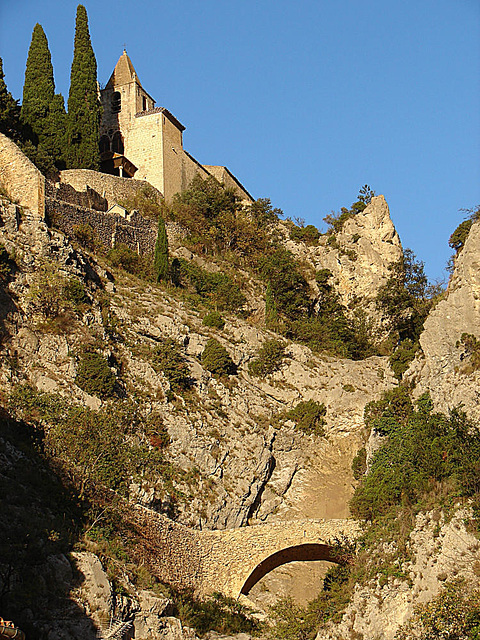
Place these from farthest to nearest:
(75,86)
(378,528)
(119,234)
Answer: (75,86) → (119,234) → (378,528)

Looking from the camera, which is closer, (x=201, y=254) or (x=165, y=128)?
(x=201, y=254)

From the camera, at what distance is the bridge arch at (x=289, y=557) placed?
26359mm

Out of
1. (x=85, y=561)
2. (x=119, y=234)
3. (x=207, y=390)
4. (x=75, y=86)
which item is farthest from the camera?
(x=75, y=86)

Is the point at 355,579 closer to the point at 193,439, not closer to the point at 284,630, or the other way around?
the point at 284,630

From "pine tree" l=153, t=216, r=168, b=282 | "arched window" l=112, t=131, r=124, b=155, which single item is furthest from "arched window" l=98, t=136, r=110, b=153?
"pine tree" l=153, t=216, r=168, b=282

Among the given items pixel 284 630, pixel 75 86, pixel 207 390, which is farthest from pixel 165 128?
pixel 284 630

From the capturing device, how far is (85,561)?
19.3 metres

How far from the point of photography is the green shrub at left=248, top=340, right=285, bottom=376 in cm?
3294

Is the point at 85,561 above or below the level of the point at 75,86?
below

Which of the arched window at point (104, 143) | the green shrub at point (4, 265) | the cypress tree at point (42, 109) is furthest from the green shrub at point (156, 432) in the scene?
the arched window at point (104, 143)

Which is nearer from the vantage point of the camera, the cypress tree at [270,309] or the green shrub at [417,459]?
the green shrub at [417,459]

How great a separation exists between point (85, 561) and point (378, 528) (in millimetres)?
11305

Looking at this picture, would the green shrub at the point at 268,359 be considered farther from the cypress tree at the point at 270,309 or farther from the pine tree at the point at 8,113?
the pine tree at the point at 8,113

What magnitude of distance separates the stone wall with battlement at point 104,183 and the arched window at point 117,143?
5.37 m
